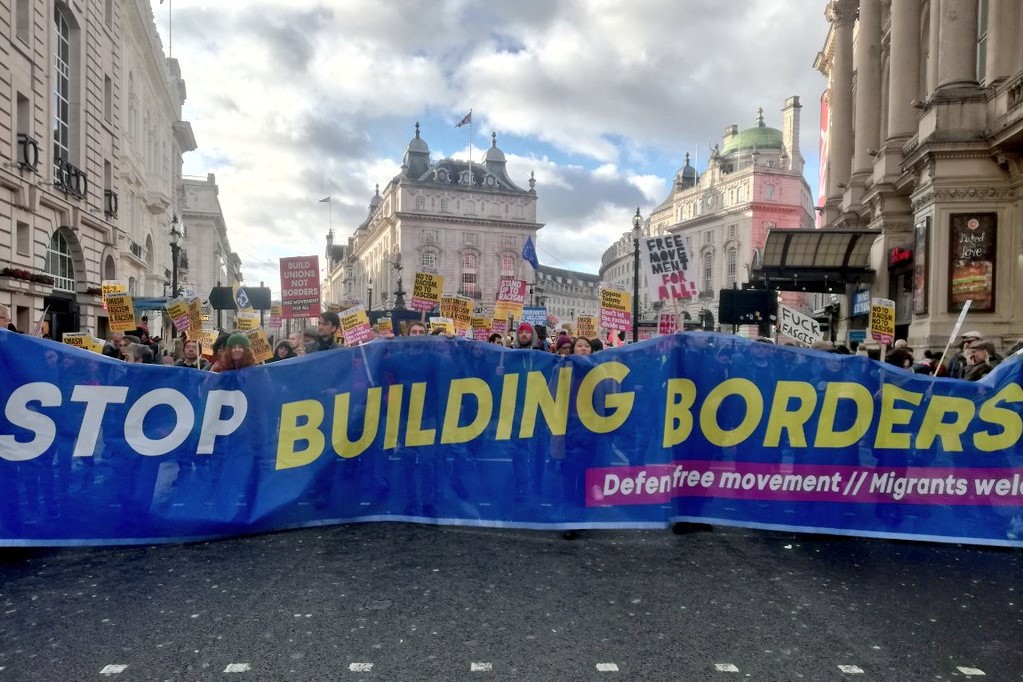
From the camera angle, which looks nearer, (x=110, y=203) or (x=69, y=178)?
(x=69, y=178)

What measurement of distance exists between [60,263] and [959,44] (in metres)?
26.9

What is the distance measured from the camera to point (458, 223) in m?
107

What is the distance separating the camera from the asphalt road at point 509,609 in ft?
13.4

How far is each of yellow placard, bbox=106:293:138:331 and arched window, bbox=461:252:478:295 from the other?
93664mm

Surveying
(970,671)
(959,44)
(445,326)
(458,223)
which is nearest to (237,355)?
(970,671)

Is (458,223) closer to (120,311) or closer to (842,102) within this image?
(842,102)

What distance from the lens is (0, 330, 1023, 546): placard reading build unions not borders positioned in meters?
6.54

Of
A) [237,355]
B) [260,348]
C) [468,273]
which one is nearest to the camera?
[237,355]

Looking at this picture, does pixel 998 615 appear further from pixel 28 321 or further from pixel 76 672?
pixel 28 321

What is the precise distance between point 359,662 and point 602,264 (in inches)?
6270

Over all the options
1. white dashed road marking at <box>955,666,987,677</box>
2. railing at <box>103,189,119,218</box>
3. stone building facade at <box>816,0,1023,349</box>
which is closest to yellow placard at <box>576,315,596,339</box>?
stone building facade at <box>816,0,1023,349</box>

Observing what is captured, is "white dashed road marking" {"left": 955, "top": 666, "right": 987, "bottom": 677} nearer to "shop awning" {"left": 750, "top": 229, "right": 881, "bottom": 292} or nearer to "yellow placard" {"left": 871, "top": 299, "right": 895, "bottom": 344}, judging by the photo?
"yellow placard" {"left": 871, "top": 299, "right": 895, "bottom": 344}

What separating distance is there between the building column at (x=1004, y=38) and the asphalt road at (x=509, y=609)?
15.1m

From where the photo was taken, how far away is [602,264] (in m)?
161
